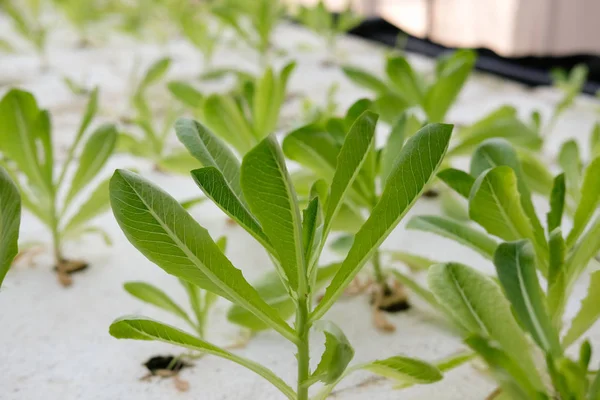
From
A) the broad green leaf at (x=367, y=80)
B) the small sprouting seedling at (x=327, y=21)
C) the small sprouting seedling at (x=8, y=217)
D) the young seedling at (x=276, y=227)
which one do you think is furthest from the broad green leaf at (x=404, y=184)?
the small sprouting seedling at (x=327, y=21)

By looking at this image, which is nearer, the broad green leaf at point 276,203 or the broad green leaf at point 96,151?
the broad green leaf at point 276,203

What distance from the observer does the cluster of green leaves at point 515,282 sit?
0.36 metres

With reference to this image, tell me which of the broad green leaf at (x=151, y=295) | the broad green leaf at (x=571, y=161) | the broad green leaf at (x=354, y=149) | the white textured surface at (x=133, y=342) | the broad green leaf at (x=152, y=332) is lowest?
the white textured surface at (x=133, y=342)

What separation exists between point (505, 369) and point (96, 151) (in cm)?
46

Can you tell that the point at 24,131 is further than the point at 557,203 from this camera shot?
Yes

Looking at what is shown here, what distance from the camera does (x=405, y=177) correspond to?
0.37m

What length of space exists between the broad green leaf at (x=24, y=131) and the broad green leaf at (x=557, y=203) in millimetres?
467

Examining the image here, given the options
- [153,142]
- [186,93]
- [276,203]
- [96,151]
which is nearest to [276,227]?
[276,203]

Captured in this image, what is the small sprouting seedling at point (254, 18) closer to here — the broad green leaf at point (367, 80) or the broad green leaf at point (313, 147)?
the broad green leaf at point (367, 80)

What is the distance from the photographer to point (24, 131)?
599mm

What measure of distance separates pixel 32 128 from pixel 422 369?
0.44 meters

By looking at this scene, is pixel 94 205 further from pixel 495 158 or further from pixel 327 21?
pixel 327 21

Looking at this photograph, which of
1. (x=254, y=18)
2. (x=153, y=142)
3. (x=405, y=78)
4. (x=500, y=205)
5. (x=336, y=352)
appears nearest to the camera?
(x=336, y=352)

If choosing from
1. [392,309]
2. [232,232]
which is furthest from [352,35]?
[392,309]
